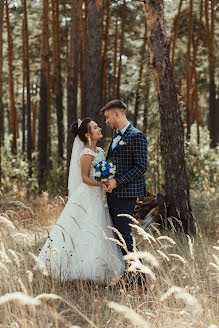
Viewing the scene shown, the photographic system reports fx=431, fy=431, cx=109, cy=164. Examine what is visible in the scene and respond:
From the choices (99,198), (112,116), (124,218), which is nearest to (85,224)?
(99,198)

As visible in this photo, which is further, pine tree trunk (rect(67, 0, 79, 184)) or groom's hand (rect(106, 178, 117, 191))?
pine tree trunk (rect(67, 0, 79, 184))

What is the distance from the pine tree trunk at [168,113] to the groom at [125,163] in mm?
2296

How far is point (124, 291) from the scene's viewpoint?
14.1 ft

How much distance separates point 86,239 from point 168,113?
2.88 metres

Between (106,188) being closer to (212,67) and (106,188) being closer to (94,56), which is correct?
(94,56)

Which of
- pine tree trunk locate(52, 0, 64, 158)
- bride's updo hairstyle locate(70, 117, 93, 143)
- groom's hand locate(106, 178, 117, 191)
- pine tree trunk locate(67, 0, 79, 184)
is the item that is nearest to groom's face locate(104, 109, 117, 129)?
bride's updo hairstyle locate(70, 117, 93, 143)

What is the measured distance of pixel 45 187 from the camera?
12883 millimetres

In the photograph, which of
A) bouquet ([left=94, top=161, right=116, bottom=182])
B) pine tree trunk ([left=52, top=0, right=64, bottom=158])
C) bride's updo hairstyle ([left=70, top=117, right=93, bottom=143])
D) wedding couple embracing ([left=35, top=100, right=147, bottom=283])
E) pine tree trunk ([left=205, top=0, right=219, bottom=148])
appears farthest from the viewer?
pine tree trunk ([left=205, top=0, right=219, bottom=148])

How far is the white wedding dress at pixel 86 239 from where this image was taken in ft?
16.0

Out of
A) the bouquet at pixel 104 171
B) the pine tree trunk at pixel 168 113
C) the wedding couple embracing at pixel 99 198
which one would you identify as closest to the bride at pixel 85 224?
the wedding couple embracing at pixel 99 198

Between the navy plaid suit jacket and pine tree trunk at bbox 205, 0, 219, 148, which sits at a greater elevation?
pine tree trunk at bbox 205, 0, 219, 148

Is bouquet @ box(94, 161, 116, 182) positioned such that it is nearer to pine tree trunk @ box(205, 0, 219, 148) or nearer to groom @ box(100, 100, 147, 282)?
groom @ box(100, 100, 147, 282)

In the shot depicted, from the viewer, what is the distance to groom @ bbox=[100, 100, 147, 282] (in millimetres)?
4605

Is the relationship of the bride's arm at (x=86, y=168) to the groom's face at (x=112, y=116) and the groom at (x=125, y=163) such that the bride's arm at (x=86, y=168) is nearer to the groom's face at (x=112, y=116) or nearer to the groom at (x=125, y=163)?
the groom at (x=125, y=163)
